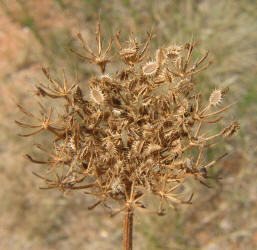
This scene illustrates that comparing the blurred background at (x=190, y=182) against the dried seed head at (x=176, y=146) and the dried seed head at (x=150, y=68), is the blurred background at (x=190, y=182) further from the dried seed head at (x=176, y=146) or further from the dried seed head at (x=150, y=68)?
the dried seed head at (x=176, y=146)

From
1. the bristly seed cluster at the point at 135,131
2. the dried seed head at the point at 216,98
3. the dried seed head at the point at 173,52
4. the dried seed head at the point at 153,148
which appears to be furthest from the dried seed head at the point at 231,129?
the dried seed head at the point at 173,52

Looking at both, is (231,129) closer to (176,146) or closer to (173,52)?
(176,146)

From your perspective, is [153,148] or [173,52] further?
[173,52]

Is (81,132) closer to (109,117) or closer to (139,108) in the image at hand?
(109,117)

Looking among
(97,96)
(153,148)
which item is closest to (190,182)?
(153,148)

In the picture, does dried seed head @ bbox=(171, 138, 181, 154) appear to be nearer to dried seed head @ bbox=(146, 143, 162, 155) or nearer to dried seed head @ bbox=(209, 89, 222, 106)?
dried seed head @ bbox=(146, 143, 162, 155)

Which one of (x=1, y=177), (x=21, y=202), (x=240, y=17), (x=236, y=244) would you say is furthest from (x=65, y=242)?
(x=240, y=17)

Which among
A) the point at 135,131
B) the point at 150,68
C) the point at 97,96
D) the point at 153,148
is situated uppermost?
the point at 150,68
